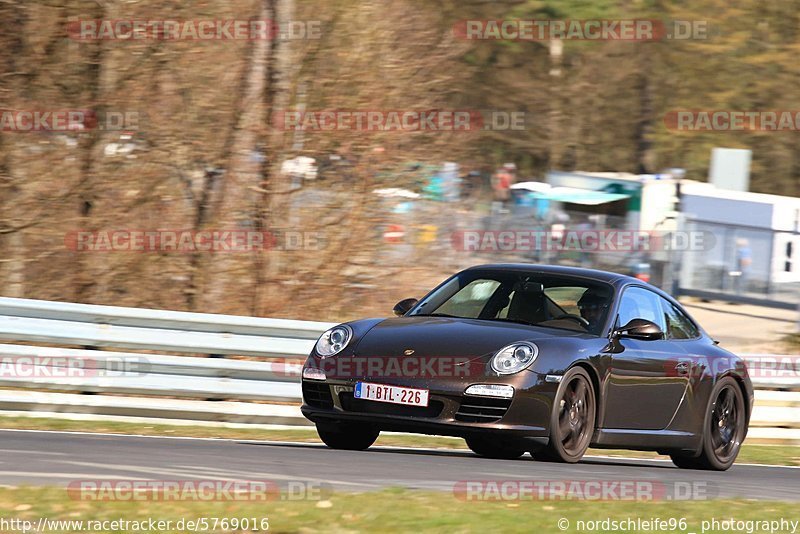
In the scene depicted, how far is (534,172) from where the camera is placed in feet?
140

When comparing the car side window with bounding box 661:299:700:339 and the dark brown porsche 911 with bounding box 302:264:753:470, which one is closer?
the dark brown porsche 911 with bounding box 302:264:753:470

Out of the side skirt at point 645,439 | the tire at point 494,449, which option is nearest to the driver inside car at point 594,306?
the side skirt at point 645,439

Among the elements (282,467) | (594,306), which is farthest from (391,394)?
(594,306)

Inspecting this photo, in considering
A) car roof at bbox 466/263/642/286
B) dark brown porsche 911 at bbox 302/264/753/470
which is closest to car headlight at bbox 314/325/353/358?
dark brown porsche 911 at bbox 302/264/753/470

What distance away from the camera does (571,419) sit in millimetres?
8461

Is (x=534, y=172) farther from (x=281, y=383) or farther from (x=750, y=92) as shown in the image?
(x=281, y=383)

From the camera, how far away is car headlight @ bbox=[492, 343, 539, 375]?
26.7ft

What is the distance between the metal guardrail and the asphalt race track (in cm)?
140

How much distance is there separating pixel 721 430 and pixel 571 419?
2360 mm

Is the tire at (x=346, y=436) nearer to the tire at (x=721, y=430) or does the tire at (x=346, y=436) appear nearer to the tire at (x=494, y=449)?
the tire at (x=494, y=449)

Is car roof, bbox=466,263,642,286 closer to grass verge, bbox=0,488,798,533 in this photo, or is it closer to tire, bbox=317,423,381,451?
tire, bbox=317,423,381,451

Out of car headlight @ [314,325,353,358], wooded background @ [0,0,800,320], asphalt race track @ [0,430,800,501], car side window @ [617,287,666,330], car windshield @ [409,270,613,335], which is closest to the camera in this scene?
asphalt race track @ [0,430,800,501]

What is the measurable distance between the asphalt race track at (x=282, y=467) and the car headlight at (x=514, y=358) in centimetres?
60

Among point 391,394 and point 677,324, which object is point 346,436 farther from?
point 677,324
